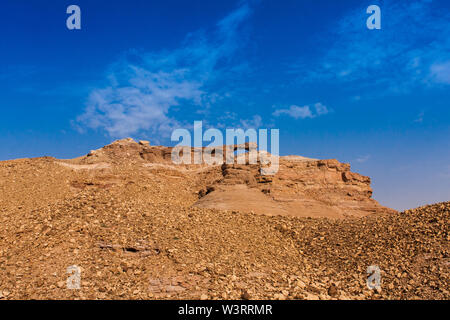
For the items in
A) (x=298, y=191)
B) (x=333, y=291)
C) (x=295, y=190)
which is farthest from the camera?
(x=298, y=191)

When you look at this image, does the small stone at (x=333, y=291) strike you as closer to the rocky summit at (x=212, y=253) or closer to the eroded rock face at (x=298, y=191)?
the rocky summit at (x=212, y=253)

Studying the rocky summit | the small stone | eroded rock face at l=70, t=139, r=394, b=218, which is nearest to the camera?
the rocky summit

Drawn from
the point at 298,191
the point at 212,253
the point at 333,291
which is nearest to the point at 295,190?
the point at 298,191

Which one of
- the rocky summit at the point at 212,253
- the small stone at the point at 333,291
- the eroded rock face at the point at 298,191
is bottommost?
the small stone at the point at 333,291

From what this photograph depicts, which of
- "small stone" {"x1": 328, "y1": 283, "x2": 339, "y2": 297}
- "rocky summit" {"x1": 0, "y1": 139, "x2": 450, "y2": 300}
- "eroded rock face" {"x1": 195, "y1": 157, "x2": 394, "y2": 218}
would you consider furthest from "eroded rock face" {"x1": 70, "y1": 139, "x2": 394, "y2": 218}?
"small stone" {"x1": 328, "y1": 283, "x2": 339, "y2": 297}

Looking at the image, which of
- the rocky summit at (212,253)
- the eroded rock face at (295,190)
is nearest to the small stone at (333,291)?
the rocky summit at (212,253)

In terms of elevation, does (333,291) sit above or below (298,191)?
below

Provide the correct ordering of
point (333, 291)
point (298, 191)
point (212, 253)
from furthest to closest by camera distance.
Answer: point (298, 191)
point (212, 253)
point (333, 291)

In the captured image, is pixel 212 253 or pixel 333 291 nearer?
pixel 333 291

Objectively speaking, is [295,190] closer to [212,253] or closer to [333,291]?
[212,253]

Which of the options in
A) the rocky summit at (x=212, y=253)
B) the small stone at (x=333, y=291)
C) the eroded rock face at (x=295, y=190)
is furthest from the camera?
the eroded rock face at (x=295, y=190)

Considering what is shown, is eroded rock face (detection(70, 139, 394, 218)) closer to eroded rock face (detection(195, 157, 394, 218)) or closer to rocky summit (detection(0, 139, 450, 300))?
eroded rock face (detection(195, 157, 394, 218))

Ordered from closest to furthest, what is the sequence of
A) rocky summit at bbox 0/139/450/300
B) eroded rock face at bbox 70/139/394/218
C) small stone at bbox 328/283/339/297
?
1. rocky summit at bbox 0/139/450/300
2. small stone at bbox 328/283/339/297
3. eroded rock face at bbox 70/139/394/218
